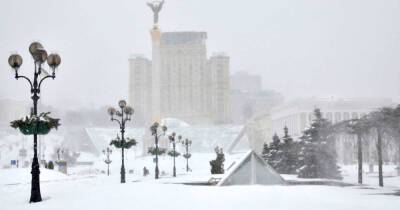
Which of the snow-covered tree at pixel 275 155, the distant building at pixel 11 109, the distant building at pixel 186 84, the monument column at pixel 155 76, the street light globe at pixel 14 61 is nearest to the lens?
the street light globe at pixel 14 61

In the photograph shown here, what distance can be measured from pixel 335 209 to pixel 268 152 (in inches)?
1453

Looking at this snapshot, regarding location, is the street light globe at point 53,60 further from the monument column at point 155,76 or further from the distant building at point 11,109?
the distant building at point 11,109

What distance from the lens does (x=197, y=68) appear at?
169250 millimetres

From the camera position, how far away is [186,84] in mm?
168500

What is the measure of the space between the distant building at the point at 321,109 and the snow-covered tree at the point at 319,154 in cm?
6085

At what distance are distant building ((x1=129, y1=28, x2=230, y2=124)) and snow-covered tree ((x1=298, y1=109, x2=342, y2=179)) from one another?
129m

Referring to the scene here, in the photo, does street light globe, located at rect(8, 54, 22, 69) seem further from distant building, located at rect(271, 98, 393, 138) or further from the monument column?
the monument column

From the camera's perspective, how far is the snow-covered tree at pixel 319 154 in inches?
1316

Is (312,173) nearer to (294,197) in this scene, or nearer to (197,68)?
(294,197)

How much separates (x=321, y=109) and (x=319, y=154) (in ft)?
251

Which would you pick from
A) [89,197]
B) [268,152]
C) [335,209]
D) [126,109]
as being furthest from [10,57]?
[268,152]

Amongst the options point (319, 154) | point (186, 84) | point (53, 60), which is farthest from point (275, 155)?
point (186, 84)

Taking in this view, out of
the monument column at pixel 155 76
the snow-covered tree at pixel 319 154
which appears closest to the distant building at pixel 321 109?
the monument column at pixel 155 76

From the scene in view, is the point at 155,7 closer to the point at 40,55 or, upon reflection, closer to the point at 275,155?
the point at 275,155
